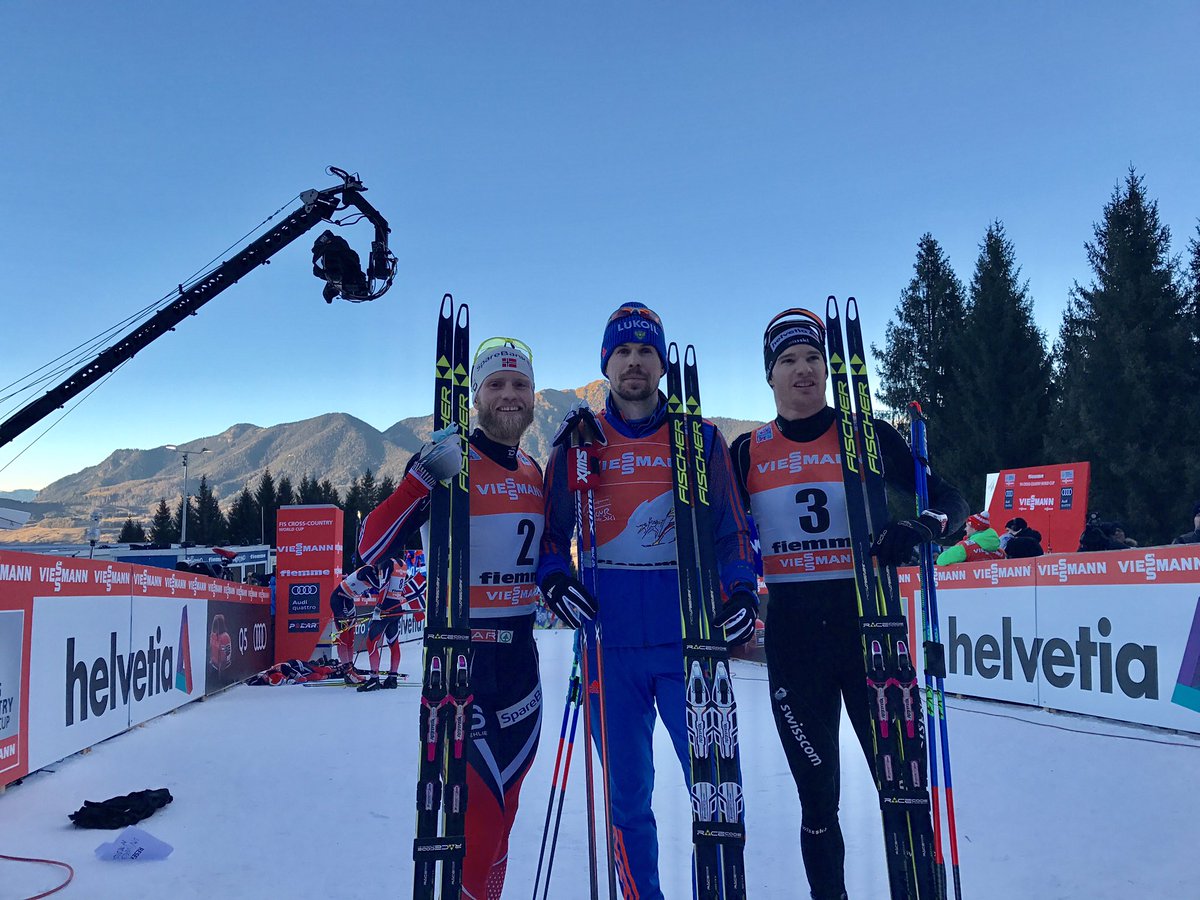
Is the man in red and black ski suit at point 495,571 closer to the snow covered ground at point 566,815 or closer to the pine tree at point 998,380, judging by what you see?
the snow covered ground at point 566,815

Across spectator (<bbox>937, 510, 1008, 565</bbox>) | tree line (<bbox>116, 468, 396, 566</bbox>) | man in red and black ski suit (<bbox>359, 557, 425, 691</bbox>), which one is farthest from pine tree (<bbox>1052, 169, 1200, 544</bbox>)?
tree line (<bbox>116, 468, 396, 566</bbox>)

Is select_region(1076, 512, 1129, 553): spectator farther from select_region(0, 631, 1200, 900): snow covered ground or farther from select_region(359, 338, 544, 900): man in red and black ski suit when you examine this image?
select_region(359, 338, 544, 900): man in red and black ski suit

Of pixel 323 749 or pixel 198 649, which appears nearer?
pixel 323 749

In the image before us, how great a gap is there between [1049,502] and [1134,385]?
18553 millimetres

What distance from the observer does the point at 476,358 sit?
4.00 m

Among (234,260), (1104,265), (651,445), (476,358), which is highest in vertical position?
(1104,265)

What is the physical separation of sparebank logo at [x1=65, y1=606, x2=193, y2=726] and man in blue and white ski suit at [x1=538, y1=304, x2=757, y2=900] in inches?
249

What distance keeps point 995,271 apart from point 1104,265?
A: 15.0ft

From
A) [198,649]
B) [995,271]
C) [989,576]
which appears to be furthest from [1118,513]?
[198,649]

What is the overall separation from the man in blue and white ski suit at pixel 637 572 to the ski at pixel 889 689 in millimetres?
504

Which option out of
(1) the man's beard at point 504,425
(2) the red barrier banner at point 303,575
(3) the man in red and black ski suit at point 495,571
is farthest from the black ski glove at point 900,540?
(2) the red barrier banner at point 303,575

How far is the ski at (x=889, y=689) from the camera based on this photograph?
11.1 feet

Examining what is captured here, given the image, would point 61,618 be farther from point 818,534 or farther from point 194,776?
point 818,534

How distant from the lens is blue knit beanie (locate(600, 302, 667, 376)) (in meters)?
3.82
